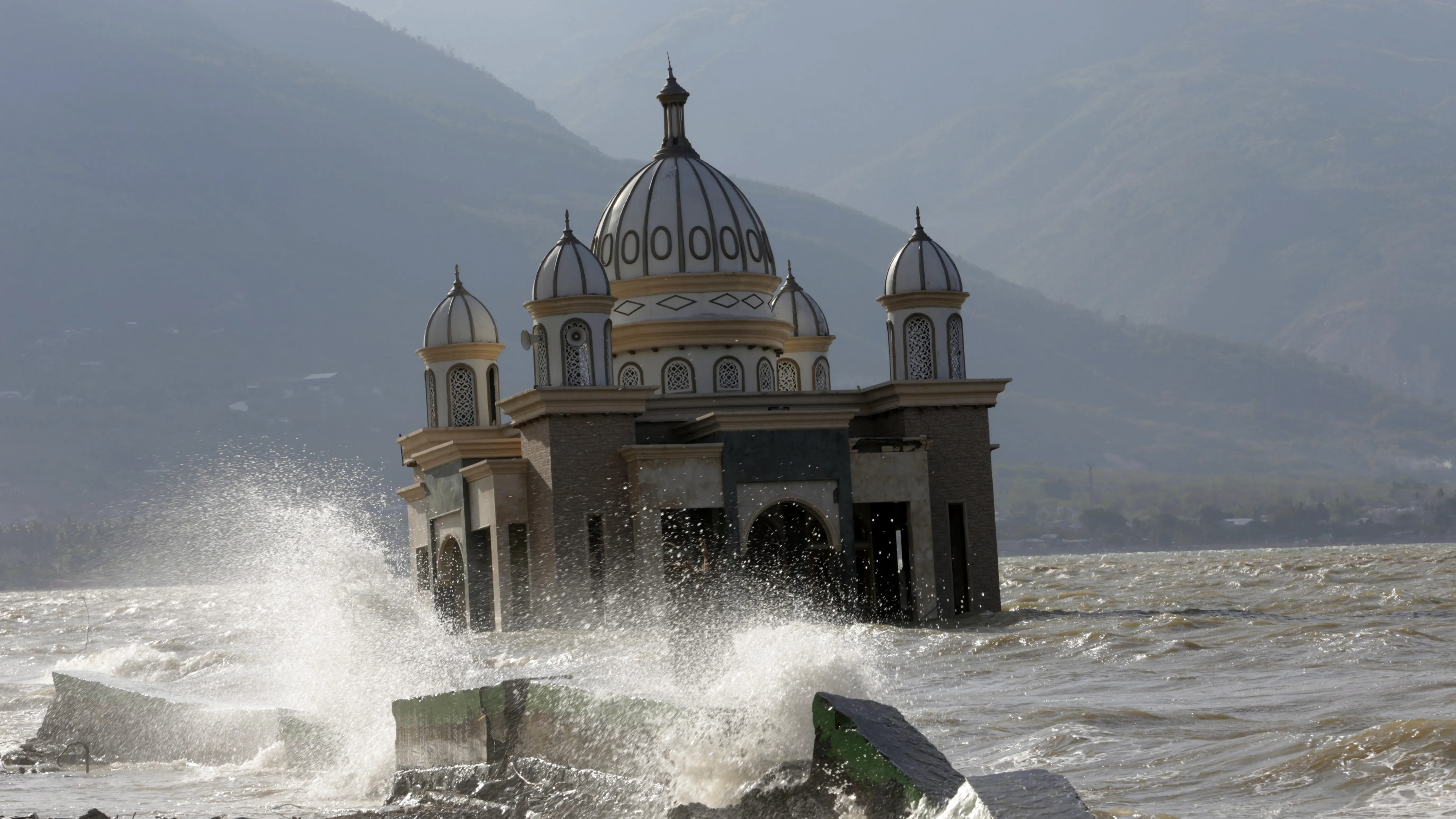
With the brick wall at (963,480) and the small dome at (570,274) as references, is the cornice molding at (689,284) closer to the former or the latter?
the small dome at (570,274)

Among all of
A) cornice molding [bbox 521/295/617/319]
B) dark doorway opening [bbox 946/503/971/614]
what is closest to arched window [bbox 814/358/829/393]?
dark doorway opening [bbox 946/503/971/614]

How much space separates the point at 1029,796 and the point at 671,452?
67.1ft

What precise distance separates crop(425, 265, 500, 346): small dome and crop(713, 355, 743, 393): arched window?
502 cm

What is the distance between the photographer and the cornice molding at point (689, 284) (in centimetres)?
3312

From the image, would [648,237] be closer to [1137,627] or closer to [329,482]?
[1137,627]

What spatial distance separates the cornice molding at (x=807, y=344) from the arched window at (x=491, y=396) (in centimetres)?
712

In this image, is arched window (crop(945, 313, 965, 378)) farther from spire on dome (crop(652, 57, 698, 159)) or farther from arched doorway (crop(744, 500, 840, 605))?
spire on dome (crop(652, 57, 698, 159))

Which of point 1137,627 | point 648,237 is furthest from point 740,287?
point 1137,627

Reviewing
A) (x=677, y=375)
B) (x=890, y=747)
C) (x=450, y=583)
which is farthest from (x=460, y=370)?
(x=890, y=747)

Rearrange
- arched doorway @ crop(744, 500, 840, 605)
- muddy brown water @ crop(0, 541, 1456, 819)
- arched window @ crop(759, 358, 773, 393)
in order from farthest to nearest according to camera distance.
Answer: arched window @ crop(759, 358, 773, 393)
arched doorway @ crop(744, 500, 840, 605)
muddy brown water @ crop(0, 541, 1456, 819)

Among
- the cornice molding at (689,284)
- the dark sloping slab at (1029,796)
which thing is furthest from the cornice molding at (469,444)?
the dark sloping slab at (1029,796)

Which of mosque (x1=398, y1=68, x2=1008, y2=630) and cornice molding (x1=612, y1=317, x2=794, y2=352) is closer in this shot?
mosque (x1=398, y1=68, x2=1008, y2=630)

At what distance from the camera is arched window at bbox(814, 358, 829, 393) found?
39.8 metres

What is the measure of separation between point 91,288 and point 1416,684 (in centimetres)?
18537
